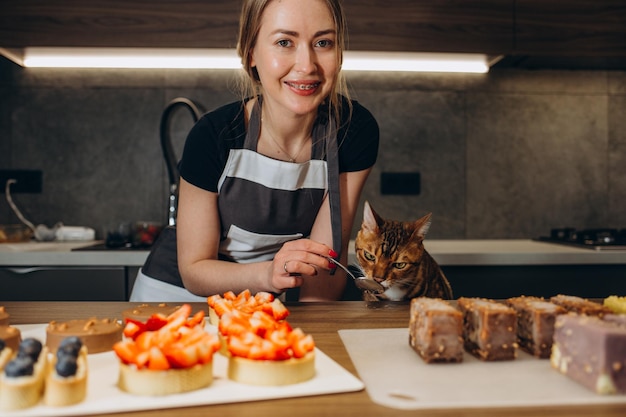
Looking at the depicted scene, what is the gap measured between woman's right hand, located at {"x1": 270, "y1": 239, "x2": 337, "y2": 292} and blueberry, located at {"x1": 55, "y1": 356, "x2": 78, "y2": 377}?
1.68 feet

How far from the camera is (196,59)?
2.47 metres

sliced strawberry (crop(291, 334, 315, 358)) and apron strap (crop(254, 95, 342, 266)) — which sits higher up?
apron strap (crop(254, 95, 342, 266))

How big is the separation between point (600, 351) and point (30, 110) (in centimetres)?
259

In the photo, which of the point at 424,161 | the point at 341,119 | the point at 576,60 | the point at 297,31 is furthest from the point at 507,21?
the point at 297,31

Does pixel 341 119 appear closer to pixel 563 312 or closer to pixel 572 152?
pixel 563 312

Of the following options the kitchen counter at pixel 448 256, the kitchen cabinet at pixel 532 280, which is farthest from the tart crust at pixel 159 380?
the kitchen cabinet at pixel 532 280

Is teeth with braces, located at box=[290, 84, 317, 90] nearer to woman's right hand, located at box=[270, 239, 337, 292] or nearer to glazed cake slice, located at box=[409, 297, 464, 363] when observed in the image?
woman's right hand, located at box=[270, 239, 337, 292]

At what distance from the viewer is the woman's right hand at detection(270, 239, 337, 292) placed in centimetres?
109

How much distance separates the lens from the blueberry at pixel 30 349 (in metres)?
0.67

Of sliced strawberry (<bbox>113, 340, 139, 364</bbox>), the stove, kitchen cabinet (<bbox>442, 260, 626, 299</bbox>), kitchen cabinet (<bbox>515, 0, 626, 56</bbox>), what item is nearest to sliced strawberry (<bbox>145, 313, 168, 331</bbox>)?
sliced strawberry (<bbox>113, 340, 139, 364</bbox>)

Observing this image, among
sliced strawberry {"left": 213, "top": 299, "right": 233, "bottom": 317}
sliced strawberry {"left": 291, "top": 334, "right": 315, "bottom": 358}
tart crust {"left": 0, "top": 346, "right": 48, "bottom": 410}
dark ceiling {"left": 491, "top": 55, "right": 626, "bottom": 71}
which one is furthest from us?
dark ceiling {"left": 491, "top": 55, "right": 626, "bottom": 71}

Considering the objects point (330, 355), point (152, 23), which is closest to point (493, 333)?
point (330, 355)

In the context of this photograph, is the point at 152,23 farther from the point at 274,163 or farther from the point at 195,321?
the point at 195,321

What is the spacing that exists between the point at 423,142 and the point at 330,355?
199 centimetres
